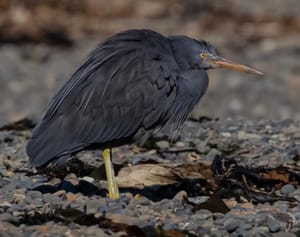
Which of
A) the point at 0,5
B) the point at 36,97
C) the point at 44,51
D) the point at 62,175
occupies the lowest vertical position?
the point at 62,175

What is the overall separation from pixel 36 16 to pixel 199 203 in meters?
15.0

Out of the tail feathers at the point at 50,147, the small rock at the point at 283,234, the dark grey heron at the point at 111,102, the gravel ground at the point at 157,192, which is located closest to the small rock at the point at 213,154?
the gravel ground at the point at 157,192

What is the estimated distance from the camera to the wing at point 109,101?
7711 millimetres

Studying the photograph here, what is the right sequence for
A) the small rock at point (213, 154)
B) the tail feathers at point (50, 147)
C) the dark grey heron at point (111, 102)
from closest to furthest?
1. the tail feathers at point (50, 147)
2. the dark grey heron at point (111, 102)
3. the small rock at point (213, 154)

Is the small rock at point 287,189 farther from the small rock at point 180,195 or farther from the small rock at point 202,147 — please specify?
the small rock at point 202,147

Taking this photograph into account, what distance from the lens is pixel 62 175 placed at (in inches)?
335

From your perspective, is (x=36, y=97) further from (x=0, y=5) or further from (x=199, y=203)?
(x=199, y=203)

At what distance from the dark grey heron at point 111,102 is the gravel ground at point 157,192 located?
39 centimetres

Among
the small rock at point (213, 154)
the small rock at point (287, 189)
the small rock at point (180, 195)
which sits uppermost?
the small rock at point (213, 154)

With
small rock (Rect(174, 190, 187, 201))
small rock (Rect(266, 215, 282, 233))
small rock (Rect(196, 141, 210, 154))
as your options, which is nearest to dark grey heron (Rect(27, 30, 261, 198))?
small rock (Rect(174, 190, 187, 201))

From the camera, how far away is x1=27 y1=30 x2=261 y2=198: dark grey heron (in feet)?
25.3

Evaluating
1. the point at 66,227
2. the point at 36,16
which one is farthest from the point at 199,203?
the point at 36,16

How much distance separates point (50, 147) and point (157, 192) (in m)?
1.02

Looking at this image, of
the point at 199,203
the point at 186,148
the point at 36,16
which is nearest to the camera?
the point at 199,203
